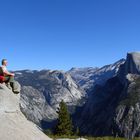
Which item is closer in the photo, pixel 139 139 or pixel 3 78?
pixel 3 78

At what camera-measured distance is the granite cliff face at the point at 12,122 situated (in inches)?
1130

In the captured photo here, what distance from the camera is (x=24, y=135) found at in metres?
29.2

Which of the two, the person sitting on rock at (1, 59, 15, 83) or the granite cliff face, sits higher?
the person sitting on rock at (1, 59, 15, 83)

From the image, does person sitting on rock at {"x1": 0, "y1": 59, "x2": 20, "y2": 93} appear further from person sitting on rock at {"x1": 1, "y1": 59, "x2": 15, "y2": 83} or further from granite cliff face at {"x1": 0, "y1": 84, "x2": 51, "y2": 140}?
granite cliff face at {"x1": 0, "y1": 84, "x2": 51, "y2": 140}

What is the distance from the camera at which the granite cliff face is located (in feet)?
94.2

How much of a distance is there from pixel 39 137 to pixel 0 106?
412cm

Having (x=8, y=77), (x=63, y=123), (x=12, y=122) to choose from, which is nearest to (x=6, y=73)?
(x=8, y=77)

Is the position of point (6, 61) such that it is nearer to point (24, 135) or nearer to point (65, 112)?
point (24, 135)

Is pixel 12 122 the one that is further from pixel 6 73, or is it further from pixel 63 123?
pixel 63 123

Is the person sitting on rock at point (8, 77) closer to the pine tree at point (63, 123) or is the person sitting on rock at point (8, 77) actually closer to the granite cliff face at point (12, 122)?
the granite cliff face at point (12, 122)

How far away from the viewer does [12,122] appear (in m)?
30.2

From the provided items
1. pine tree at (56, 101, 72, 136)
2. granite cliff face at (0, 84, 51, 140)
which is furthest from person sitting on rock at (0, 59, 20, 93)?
pine tree at (56, 101, 72, 136)

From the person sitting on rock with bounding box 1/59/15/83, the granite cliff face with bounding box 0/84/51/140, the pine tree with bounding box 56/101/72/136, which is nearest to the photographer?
the granite cliff face with bounding box 0/84/51/140

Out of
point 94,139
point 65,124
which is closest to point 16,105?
point 94,139
